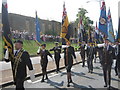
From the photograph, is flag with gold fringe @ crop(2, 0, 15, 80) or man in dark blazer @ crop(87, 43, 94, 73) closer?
flag with gold fringe @ crop(2, 0, 15, 80)

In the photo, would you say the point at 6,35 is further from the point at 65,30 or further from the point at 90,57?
the point at 90,57

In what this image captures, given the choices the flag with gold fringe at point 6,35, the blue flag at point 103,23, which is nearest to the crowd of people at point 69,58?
the flag with gold fringe at point 6,35

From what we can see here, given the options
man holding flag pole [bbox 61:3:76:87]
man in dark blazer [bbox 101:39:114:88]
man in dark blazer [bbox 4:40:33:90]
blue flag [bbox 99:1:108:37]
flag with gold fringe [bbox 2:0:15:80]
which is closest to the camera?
man in dark blazer [bbox 4:40:33:90]

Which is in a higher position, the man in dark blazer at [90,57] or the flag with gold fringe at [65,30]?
the flag with gold fringe at [65,30]

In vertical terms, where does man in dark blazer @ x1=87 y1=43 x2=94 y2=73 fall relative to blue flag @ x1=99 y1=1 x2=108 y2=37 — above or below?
below

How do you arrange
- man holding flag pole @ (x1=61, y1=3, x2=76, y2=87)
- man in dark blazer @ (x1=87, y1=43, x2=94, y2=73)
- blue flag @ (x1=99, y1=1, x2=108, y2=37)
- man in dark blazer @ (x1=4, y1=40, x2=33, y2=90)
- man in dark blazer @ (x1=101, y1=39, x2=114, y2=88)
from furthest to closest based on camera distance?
man in dark blazer @ (x1=87, y1=43, x2=94, y2=73) < blue flag @ (x1=99, y1=1, x2=108, y2=37) < man holding flag pole @ (x1=61, y1=3, x2=76, y2=87) < man in dark blazer @ (x1=101, y1=39, x2=114, y2=88) < man in dark blazer @ (x1=4, y1=40, x2=33, y2=90)

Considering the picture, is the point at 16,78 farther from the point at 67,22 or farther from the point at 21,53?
the point at 67,22

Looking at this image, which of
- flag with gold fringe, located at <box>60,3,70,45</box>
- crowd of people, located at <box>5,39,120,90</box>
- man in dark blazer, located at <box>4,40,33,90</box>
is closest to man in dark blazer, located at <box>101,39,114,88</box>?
crowd of people, located at <box>5,39,120,90</box>

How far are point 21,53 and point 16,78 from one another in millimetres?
777

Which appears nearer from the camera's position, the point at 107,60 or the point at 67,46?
the point at 107,60

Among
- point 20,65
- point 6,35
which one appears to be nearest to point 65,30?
point 6,35

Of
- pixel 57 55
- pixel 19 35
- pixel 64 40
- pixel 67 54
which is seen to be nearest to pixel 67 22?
pixel 64 40

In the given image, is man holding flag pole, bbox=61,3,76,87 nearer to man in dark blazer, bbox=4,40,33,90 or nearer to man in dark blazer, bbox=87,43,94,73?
man in dark blazer, bbox=87,43,94,73

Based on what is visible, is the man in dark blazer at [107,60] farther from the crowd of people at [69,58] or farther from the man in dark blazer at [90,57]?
the man in dark blazer at [90,57]
